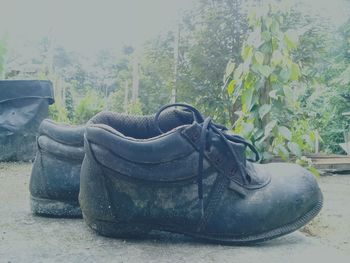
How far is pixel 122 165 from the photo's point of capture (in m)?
0.74

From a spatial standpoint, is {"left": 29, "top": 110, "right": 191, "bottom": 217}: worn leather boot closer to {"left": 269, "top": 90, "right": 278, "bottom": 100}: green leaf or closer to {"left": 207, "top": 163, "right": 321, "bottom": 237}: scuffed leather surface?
{"left": 207, "top": 163, "right": 321, "bottom": 237}: scuffed leather surface

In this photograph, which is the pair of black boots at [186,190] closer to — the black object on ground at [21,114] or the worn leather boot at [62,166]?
the worn leather boot at [62,166]

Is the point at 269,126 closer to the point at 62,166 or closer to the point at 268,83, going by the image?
the point at 268,83

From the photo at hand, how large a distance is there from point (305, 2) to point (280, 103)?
4390mm

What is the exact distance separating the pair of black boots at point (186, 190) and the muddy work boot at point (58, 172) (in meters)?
0.19

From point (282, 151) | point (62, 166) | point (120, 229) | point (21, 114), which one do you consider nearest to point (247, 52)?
point (282, 151)

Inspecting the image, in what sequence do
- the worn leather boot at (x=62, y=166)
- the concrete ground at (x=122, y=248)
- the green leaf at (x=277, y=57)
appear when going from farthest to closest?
1. the green leaf at (x=277, y=57)
2. the worn leather boot at (x=62, y=166)
3. the concrete ground at (x=122, y=248)

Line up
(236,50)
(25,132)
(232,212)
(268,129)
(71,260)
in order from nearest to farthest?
(71,260)
(232,212)
(268,129)
(25,132)
(236,50)

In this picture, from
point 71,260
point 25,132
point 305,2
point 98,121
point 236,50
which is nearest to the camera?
point 71,260

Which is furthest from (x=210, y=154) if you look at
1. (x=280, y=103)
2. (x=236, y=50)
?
(x=236, y=50)

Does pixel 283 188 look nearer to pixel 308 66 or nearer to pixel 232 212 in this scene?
pixel 232 212

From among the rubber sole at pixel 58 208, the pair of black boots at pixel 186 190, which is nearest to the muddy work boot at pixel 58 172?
the rubber sole at pixel 58 208

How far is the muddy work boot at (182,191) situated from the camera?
29.1 inches

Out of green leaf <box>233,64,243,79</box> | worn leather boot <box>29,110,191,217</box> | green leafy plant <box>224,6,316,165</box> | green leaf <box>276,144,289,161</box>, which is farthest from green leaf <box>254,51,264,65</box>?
worn leather boot <box>29,110,191,217</box>
